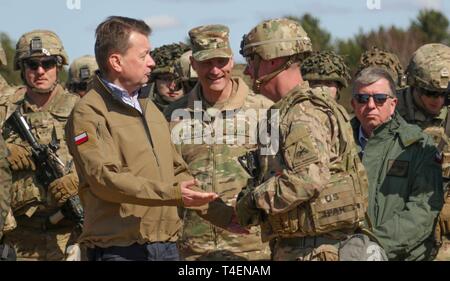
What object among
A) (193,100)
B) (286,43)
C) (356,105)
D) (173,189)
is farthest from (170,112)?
(173,189)

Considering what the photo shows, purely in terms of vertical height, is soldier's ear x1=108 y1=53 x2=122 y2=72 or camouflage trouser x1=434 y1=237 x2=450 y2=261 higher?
soldier's ear x1=108 y1=53 x2=122 y2=72

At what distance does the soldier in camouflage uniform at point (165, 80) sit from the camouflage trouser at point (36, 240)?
2087 mm

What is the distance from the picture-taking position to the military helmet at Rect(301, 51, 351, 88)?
13.3 metres

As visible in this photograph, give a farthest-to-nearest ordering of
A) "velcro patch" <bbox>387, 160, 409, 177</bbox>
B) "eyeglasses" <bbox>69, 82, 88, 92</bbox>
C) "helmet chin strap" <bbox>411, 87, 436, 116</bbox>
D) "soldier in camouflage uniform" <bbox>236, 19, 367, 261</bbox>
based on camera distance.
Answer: "eyeglasses" <bbox>69, 82, 88, 92</bbox>, "helmet chin strap" <bbox>411, 87, 436, 116</bbox>, "velcro patch" <bbox>387, 160, 409, 177</bbox>, "soldier in camouflage uniform" <bbox>236, 19, 367, 261</bbox>

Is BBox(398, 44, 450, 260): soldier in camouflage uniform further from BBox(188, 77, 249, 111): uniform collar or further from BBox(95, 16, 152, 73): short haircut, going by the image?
BBox(95, 16, 152, 73): short haircut

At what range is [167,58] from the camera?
13961 millimetres

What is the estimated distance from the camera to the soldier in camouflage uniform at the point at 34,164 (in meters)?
12.0

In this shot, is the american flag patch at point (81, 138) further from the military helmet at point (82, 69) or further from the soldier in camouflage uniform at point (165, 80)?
the military helmet at point (82, 69)

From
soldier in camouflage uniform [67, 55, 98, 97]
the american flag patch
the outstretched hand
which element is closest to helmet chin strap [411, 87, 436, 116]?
the outstretched hand

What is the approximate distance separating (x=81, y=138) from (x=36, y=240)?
4.71 m

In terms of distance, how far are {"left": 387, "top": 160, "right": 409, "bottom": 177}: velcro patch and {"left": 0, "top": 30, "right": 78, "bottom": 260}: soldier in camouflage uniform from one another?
3447mm

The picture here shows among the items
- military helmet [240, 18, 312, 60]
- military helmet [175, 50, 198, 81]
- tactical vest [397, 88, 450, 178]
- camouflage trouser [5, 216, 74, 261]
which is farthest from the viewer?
military helmet [175, 50, 198, 81]

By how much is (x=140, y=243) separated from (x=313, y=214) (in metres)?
1.12

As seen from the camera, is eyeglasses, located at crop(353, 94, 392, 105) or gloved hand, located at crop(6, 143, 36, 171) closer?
eyeglasses, located at crop(353, 94, 392, 105)
